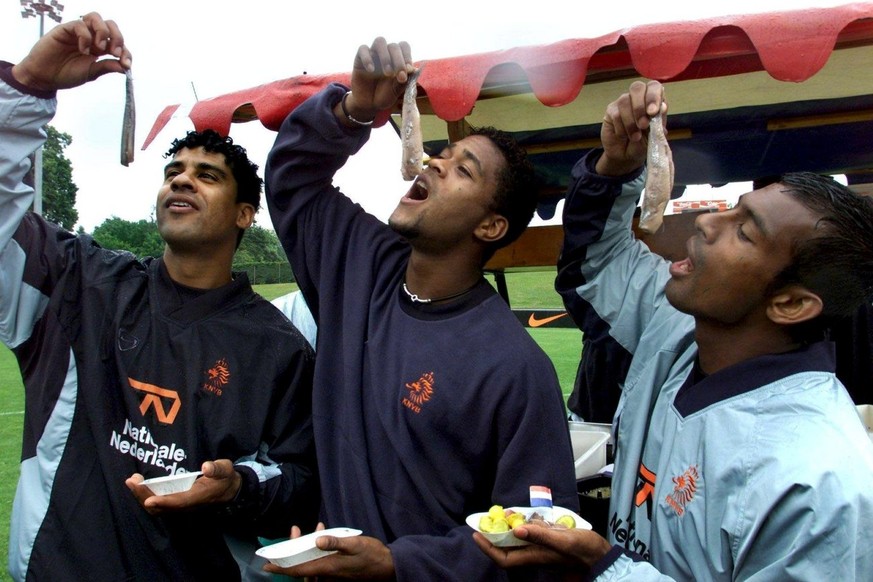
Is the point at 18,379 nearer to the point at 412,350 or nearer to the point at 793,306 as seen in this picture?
the point at 412,350

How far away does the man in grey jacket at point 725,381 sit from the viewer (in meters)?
1.40

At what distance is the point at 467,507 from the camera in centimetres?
186

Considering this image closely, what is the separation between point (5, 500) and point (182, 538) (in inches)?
176

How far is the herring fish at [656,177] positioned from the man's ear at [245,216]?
1.50m

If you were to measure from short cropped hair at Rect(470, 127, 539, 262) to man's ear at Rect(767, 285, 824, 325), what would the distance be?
0.83 m

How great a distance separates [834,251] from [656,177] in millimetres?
449

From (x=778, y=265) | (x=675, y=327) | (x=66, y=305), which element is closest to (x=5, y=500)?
(x=66, y=305)

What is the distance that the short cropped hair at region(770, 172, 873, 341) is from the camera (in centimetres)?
168

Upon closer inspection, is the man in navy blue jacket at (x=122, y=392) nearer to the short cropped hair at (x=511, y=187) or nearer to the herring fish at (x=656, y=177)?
the short cropped hair at (x=511, y=187)

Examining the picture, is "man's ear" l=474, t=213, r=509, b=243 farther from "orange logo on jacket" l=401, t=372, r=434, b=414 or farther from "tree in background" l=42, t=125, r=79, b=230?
"tree in background" l=42, t=125, r=79, b=230

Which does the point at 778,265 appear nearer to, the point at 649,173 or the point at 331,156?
the point at 649,173

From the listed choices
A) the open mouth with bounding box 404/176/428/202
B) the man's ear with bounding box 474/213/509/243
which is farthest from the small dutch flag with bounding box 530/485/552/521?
the open mouth with bounding box 404/176/428/202

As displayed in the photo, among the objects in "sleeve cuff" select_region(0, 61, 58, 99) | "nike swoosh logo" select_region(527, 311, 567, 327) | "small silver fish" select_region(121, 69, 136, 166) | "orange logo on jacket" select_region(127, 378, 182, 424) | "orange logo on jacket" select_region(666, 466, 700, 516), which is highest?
"sleeve cuff" select_region(0, 61, 58, 99)

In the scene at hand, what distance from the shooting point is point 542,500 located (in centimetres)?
162
